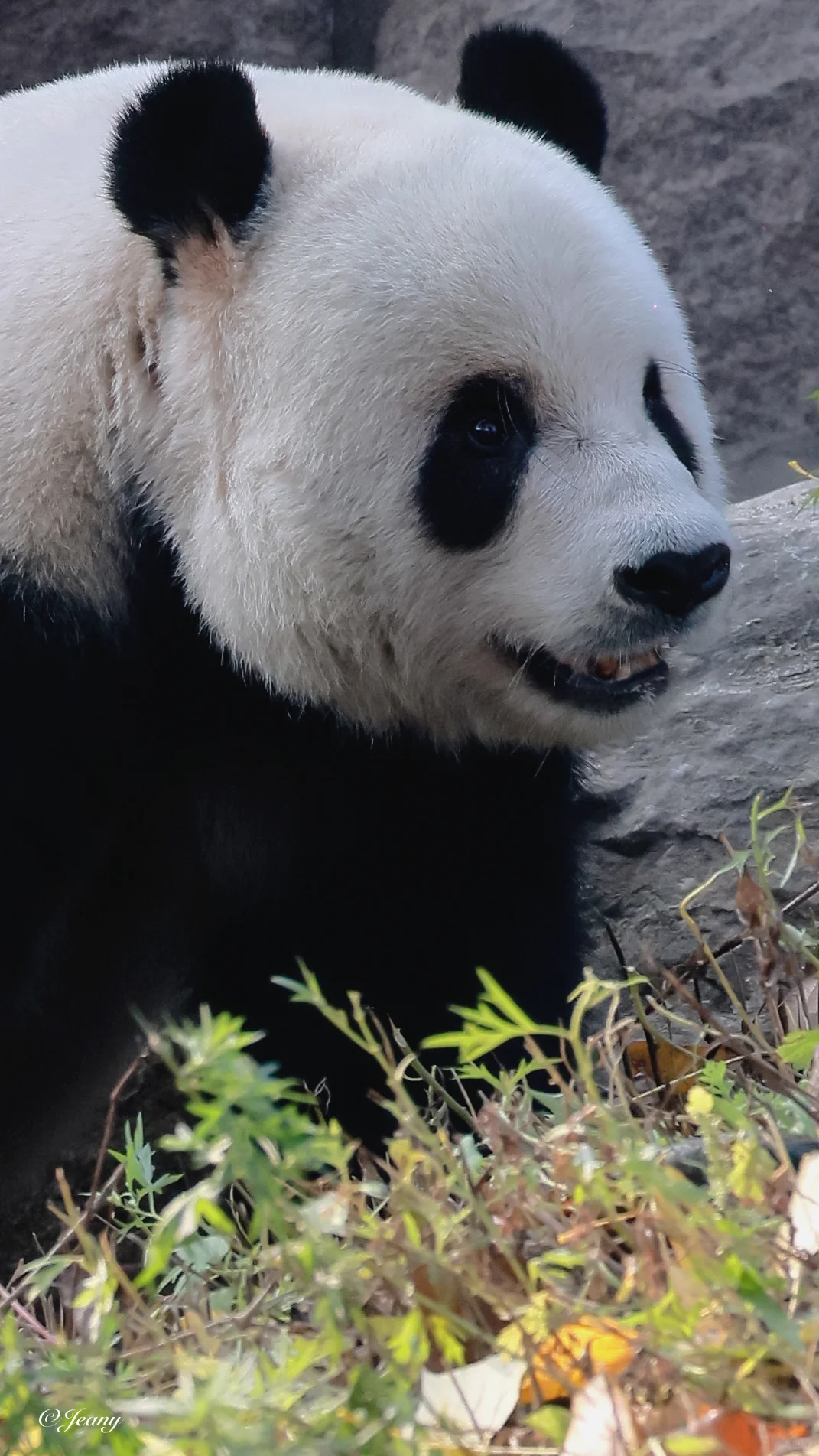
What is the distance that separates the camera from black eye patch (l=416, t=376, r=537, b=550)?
91.0 inches

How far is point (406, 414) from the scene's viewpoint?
232 cm

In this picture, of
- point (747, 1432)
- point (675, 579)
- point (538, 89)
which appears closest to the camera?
point (747, 1432)

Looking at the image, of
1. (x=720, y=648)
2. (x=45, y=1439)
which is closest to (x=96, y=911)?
(x=720, y=648)

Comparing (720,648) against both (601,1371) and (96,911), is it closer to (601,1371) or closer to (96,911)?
(96,911)

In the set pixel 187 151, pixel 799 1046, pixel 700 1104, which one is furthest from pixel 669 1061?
pixel 187 151

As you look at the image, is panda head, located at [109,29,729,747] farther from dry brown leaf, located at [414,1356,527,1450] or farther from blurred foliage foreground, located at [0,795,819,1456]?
dry brown leaf, located at [414,1356,527,1450]

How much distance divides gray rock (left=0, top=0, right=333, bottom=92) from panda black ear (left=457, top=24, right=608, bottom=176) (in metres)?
3.03

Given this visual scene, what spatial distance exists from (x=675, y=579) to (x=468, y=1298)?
1.23 m

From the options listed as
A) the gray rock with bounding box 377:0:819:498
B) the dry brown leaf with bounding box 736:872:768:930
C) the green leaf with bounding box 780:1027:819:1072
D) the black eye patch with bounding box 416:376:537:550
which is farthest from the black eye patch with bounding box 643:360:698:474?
the gray rock with bounding box 377:0:819:498

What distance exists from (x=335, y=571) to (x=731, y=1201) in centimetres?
141

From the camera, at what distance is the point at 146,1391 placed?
1.17m

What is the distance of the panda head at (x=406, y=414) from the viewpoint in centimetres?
228

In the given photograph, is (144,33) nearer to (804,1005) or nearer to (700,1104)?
(804,1005)

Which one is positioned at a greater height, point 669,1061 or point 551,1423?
point 551,1423
